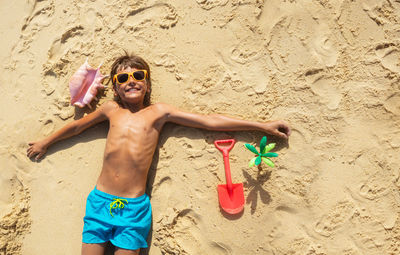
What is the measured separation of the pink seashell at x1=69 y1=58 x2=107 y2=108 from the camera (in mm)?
2586

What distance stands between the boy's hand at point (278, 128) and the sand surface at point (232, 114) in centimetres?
9

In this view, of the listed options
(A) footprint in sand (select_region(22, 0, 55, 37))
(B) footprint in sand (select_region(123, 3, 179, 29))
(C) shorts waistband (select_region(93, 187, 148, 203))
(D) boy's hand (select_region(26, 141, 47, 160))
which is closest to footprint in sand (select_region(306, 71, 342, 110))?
(B) footprint in sand (select_region(123, 3, 179, 29))

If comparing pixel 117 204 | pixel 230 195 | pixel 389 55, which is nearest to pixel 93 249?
pixel 117 204

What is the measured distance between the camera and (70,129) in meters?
2.59

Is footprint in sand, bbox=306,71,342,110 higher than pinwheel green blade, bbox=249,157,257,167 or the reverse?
higher

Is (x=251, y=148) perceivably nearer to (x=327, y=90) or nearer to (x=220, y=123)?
(x=220, y=123)

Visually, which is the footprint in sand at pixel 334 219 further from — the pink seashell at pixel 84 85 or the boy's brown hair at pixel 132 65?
the pink seashell at pixel 84 85

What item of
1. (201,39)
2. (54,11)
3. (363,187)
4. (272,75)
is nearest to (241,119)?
(272,75)

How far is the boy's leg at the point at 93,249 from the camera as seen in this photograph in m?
2.26

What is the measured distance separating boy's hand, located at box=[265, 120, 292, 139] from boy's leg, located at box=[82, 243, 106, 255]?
5.42 ft

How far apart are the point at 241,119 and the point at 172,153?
68 centimetres

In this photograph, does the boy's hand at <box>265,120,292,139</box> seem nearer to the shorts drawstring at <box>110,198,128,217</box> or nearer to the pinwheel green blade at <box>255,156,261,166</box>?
the pinwheel green blade at <box>255,156,261,166</box>

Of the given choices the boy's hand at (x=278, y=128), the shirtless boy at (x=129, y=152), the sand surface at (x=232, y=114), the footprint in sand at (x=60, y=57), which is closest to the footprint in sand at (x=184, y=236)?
the sand surface at (x=232, y=114)

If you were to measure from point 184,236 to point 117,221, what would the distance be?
1.89 ft
